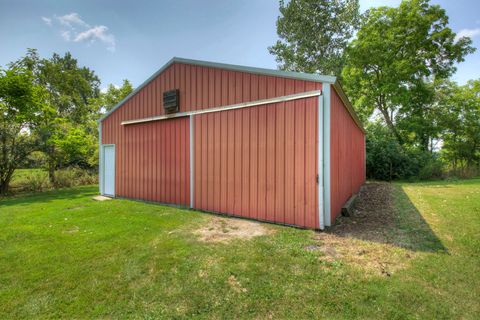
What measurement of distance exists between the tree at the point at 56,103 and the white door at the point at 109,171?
3.52 meters

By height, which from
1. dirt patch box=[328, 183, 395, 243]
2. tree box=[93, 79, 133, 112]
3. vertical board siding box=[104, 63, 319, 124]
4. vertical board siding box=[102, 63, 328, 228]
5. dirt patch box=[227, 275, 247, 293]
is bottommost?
dirt patch box=[227, 275, 247, 293]

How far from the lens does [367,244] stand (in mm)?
3383

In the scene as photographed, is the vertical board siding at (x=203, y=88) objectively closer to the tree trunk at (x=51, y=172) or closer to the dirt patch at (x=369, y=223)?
the dirt patch at (x=369, y=223)

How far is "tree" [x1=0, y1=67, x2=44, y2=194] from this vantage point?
28.2 feet

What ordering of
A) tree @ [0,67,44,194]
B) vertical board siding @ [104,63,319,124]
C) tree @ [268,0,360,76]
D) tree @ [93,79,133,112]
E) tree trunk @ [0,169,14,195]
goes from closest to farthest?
vertical board siding @ [104,63,319,124]
tree @ [0,67,44,194]
tree trunk @ [0,169,14,195]
tree @ [268,0,360,76]
tree @ [93,79,133,112]

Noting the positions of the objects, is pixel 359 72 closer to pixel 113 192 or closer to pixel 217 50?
pixel 217 50

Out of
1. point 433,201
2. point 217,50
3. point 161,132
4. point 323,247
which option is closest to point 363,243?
point 323,247

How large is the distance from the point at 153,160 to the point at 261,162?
3722mm

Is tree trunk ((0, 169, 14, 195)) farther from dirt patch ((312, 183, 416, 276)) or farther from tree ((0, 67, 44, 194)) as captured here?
dirt patch ((312, 183, 416, 276))

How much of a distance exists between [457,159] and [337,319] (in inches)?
854

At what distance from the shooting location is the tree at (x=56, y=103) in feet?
32.7

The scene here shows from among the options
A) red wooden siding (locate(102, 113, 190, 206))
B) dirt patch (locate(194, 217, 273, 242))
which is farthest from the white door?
dirt patch (locate(194, 217, 273, 242))

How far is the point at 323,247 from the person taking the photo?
328cm

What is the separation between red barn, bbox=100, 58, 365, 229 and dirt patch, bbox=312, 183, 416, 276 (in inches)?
14.0
